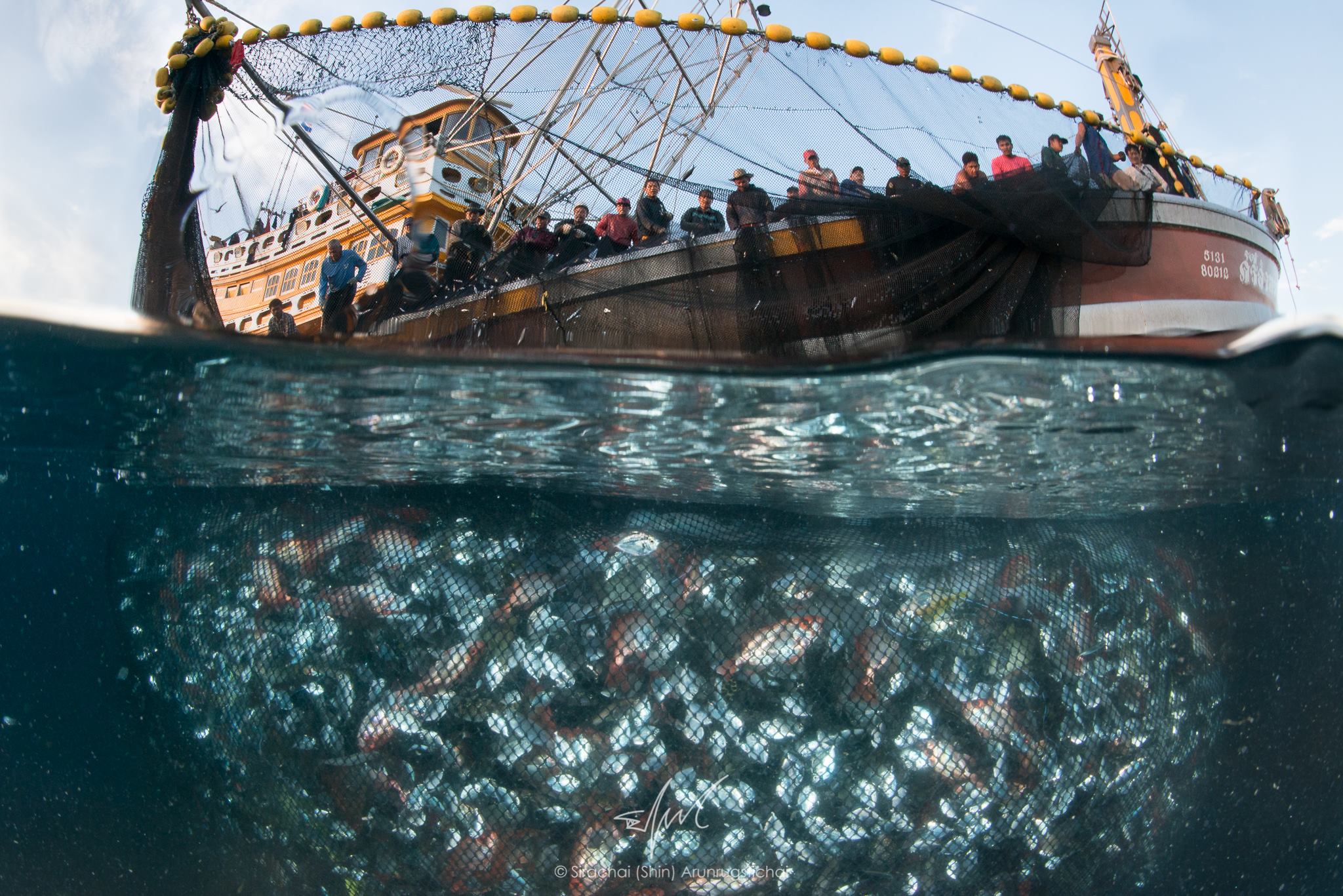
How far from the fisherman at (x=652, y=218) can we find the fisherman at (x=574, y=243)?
506mm

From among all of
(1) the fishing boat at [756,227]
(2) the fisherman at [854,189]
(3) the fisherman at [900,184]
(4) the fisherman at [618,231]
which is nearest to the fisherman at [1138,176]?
(1) the fishing boat at [756,227]

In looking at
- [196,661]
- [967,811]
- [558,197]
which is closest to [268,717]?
[196,661]

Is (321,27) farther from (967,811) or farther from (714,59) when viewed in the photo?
(967,811)

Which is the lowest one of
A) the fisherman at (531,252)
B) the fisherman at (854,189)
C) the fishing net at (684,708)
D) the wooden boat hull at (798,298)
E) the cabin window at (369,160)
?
the fishing net at (684,708)

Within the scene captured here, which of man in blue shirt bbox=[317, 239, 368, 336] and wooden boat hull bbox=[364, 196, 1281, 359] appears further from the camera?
man in blue shirt bbox=[317, 239, 368, 336]

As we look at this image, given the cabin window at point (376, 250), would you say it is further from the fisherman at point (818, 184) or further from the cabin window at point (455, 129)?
the fisherman at point (818, 184)

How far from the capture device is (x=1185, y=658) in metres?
4.26

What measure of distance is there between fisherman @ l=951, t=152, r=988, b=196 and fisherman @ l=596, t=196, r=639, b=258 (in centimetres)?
216

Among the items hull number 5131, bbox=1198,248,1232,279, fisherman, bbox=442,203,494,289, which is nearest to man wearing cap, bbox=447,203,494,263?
fisherman, bbox=442,203,494,289

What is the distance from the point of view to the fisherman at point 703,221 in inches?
219

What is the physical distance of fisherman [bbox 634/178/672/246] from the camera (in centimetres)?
568

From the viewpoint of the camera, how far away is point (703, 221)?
559 cm

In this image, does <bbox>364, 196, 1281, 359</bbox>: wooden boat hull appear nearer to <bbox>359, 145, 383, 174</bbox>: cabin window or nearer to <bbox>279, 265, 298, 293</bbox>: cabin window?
<bbox>359, 145, 383, 174</bbox>: cabin window

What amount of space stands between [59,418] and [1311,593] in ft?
25.9
